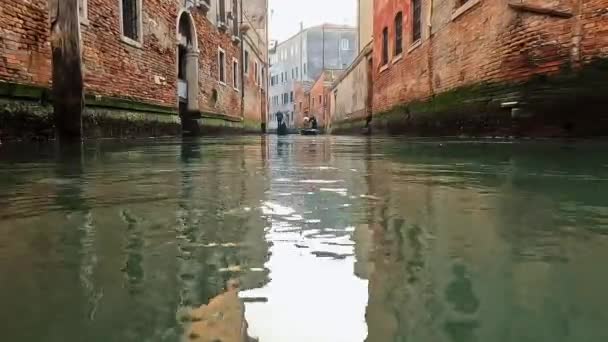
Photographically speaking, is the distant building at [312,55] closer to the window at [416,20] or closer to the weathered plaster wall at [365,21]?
the weathered plaster wall at [365,21]

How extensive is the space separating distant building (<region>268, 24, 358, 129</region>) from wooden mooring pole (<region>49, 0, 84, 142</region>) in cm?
4076

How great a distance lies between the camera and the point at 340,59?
50656 mm

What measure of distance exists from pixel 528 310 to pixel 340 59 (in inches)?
2009

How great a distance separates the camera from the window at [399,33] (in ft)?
45.3

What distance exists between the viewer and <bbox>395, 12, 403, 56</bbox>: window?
13793 millimetres

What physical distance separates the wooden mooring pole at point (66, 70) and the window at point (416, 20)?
7.78 metres

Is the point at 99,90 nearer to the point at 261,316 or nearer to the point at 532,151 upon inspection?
the point at 532,151

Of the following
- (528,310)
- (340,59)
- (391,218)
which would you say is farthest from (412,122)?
(340,59)

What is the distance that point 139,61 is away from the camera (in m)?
10.1

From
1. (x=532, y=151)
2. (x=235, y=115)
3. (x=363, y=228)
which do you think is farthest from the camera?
(x=235, y=115)

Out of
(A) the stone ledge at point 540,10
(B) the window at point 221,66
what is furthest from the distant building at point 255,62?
(A) the stone ledge at point 540,10

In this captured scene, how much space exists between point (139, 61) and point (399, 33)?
281 inches

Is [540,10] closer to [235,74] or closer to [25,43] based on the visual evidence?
[25,43]

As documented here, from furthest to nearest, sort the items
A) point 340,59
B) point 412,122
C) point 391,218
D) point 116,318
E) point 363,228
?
point 340,59
point 412,122
point 391,218
point 363,228
point 116,318
